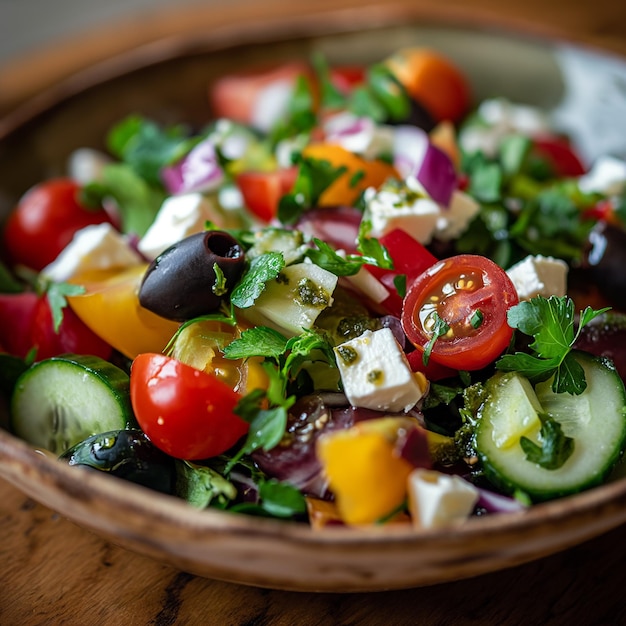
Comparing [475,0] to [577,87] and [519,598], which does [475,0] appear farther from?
[519,598]

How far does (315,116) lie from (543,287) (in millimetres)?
1205

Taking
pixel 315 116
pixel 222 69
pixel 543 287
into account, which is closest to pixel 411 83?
pixel 315 116

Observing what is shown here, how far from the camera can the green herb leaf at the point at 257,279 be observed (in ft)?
5.74

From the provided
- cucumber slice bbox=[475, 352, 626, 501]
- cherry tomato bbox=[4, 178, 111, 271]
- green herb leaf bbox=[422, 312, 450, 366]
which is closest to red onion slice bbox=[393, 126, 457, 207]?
green herb leaf bbox=[422, 312, 450, 366]

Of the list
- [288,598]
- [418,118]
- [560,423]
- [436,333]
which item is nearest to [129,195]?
[418,118]

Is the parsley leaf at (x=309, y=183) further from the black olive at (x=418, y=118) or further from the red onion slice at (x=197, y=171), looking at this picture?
the black olive at (x=418, y=118)

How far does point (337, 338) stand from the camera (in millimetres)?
1807

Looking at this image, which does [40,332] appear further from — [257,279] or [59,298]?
[257,279]

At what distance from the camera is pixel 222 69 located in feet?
10.6

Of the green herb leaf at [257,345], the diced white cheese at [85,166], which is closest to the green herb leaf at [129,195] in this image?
the diced white cheese at [85,166]

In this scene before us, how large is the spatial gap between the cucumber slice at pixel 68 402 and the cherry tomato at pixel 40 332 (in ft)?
0.43

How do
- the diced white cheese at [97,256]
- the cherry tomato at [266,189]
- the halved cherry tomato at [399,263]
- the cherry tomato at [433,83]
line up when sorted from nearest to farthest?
the halved cherry tomato at [399,263] → the diced white cheese at [97,256] → the cherry tomato at [266,189] → the cherry tomato at [433,83]

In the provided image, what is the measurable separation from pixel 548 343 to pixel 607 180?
105 cm

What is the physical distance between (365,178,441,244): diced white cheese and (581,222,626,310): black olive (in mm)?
474
